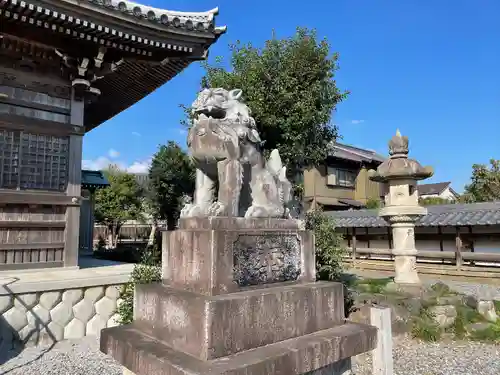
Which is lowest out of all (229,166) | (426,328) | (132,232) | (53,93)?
(426,328)

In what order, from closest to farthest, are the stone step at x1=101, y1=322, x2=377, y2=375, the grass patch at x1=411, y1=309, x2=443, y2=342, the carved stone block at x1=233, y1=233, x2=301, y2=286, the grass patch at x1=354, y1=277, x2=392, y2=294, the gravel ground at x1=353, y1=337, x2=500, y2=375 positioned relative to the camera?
1. the stone step at x1=101, y1=322, x2=377, y2=375
2. the carved stone block at x1=233, y1=233, x2=301, y2=286
3. the gravel ground at x1=353, y1=337, x2=500, y2=375
4. the grass patch at x1=411, y1=309, x2=443, y2=342
5. the grass patch at x1=354, y1=277, x2=392, y2=294

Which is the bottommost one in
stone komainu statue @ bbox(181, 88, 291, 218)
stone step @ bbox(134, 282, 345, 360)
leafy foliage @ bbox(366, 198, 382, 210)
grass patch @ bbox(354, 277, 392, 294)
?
grass patch @ bbox(354, 277, 392, 294)

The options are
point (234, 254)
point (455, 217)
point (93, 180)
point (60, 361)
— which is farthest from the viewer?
point (93, 180)

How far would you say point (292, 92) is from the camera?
9664 millimetres

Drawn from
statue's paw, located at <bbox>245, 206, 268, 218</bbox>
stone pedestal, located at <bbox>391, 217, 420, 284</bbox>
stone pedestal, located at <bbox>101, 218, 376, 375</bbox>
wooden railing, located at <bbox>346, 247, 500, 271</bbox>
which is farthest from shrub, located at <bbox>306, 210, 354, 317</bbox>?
wooden railing, located at <bbox>346, 247, 500, 271</bbox>

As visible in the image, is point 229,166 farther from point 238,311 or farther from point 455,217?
point 455,217

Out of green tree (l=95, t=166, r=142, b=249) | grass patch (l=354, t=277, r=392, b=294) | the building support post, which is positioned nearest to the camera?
the building support post

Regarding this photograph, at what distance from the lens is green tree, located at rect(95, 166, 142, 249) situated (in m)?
24.0

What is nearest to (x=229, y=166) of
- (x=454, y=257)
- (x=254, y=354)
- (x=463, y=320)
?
(x=254, y=354)

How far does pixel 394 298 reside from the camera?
754cm

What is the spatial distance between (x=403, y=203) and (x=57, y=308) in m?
8.14

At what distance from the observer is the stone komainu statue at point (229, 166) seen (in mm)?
3039

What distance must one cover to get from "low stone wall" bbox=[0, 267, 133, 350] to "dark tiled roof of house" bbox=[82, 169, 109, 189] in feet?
28.1

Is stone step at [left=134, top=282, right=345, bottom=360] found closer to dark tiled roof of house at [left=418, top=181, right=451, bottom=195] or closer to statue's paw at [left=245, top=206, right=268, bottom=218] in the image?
statue's paw at [left=245, top=206, right=268, bottom=218]
